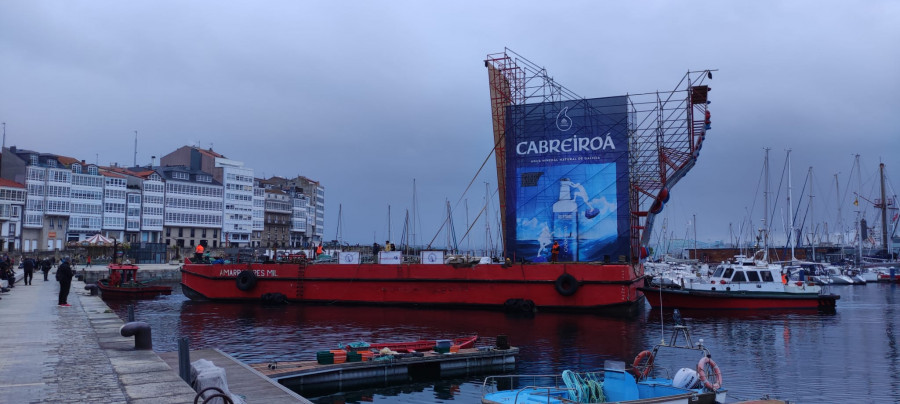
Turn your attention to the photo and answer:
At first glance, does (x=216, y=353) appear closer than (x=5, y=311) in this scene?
Yes

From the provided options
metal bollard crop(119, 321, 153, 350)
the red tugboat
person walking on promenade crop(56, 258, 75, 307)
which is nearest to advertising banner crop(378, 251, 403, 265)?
the red tugboat

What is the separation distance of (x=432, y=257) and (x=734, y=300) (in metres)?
14.7

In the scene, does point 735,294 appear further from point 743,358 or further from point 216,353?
point 216,353

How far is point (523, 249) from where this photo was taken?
3431 cm

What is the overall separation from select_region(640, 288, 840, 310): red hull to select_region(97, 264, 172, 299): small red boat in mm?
29428

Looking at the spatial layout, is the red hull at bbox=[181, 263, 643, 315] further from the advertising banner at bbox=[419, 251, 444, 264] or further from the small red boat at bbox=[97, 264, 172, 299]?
the small red boat at bbox=[97, 264, 172, 299]

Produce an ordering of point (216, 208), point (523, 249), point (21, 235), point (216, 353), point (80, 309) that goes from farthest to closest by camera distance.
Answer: point (216, 208) < point (21, 235) < point (523, 249) < point (80, 309) < point (216, 353)

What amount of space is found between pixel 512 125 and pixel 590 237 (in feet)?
23.7

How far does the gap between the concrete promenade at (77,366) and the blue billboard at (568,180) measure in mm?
20242

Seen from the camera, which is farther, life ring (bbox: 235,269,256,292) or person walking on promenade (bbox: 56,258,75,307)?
life ring (bbox: 235,269,256,292)

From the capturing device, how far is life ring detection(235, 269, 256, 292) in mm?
34531

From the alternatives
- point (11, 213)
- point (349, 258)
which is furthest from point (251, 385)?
point (11, 213)

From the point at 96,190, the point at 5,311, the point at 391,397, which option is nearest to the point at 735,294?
the point at 391,397

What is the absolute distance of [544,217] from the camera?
3391 centimetres
